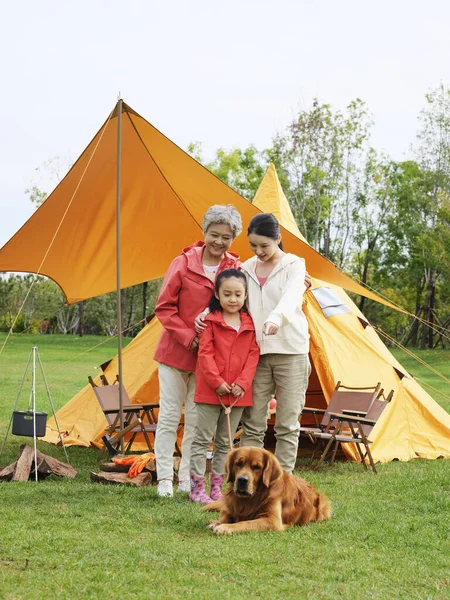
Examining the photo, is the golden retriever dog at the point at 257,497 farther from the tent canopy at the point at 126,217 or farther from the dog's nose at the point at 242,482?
the tent canopy at the point at 126,217

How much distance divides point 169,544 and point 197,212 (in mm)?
3610

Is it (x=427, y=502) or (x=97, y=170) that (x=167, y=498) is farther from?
(x=97, y=170)

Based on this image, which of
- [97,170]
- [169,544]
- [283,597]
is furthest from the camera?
[97,170]

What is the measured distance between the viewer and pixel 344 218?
29.0 meters

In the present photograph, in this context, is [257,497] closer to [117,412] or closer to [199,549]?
[199,549]

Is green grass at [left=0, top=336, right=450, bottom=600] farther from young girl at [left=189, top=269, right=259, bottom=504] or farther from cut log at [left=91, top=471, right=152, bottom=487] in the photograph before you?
young girl at [left=189, top=269, right=259, bottom=504]

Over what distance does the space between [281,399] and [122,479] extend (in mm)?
1430

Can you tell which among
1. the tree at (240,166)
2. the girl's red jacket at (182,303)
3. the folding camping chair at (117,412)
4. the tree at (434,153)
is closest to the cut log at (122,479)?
the girl's red jacket at (182,303)

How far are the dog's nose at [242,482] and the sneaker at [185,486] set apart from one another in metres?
1.16

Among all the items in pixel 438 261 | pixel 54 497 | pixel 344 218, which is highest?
pixel 344 218

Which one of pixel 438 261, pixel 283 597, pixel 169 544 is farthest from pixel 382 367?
pixel 438 261

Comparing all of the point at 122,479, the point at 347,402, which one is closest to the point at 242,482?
the point at 122,479

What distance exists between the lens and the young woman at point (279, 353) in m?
4.23

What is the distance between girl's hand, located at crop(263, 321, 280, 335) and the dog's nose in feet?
2.44
